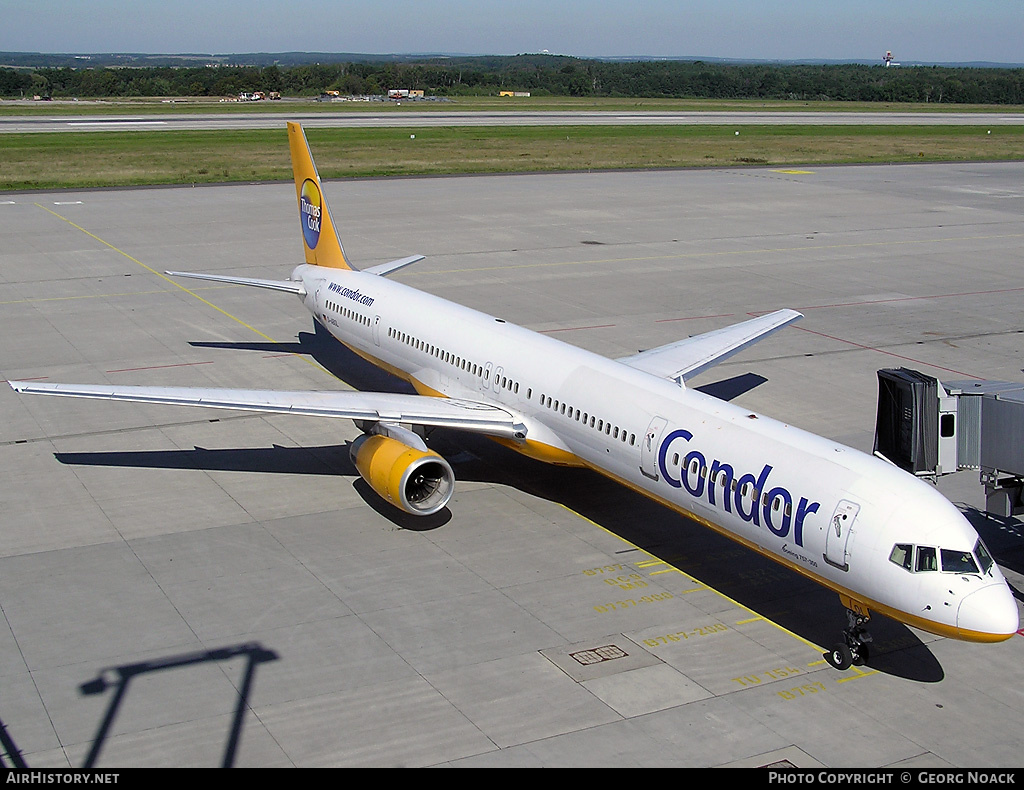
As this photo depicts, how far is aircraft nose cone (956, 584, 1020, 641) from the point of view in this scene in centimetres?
1591

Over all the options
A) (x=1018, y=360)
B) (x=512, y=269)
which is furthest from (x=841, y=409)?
(x=512, y=269)

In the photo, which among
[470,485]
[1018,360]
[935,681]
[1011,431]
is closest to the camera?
[935,681]

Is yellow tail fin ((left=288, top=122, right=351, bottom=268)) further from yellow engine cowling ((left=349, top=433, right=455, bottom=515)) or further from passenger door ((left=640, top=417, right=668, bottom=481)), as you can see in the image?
passenger door ((left=640, top=417, right=668, bottom=481))

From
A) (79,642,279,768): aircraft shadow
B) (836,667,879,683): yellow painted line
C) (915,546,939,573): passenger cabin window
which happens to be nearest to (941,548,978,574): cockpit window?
(915,546,939,573): passenger cabin window

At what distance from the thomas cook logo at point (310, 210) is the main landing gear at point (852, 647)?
902 inches

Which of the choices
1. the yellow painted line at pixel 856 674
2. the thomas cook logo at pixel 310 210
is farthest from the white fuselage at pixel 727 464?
the thomas cook logo at pixel 310 210

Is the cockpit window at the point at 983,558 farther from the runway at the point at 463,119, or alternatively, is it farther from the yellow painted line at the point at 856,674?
the runway at the point at 463,119

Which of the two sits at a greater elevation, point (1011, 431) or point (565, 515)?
point (1011, 431)

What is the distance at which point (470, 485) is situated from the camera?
26125 millimetres

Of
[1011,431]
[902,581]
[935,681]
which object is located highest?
[1011,431]

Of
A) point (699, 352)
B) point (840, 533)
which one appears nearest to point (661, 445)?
point (840, 533)

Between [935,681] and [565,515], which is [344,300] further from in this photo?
[935,681]

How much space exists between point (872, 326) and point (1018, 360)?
20.4ft

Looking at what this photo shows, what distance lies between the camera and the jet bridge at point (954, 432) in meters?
20.4
